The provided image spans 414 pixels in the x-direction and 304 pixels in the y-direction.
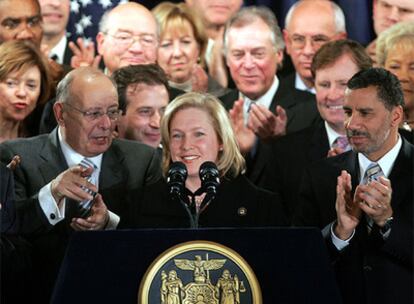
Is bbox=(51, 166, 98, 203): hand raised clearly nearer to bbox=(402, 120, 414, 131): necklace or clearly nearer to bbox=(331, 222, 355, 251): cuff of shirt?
bbox=(331, 222, 355, 251): cuff of shirt

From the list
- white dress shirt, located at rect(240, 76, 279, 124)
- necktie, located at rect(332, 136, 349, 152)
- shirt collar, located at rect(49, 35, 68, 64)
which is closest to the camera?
necktie, located at rect(332, 136, 349, 152)

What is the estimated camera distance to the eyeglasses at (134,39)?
6445mm

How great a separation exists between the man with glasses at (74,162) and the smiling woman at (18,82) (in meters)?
0.30

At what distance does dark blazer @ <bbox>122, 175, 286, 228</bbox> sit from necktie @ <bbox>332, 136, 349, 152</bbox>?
687 mm

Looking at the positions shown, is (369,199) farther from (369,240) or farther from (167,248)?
(167,248)

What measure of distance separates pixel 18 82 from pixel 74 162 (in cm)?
60

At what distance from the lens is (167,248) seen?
408 cm

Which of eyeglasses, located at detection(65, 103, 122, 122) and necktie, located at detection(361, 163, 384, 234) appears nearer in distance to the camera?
necktie, located at detection(361, 163, 384, 234)

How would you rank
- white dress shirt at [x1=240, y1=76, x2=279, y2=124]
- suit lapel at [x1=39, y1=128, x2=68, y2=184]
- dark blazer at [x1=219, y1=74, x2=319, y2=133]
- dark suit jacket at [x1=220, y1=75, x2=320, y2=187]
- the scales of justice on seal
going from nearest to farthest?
the scales of justice on seal, suit lapel at [x1=39, y1=128, x2=68, y2=184], dark suit jacket at [x1=220, y1=75, x2=320, y2=187], dark blazer at [x1=219, y1=74, x2=319, y2=133], white dress shirt at [x1=240, y1=76, x2=279, y2=124]

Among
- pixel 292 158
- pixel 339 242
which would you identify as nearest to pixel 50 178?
pixel 292 158

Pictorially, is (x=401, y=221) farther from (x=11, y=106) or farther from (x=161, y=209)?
(x=11, y=106)

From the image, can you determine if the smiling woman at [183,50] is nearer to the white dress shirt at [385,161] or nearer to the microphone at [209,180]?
the white dress shirt at [385,161]

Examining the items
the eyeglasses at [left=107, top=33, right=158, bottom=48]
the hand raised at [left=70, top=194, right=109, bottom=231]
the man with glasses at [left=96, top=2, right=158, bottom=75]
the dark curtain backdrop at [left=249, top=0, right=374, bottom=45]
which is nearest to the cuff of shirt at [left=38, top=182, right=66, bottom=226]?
the hand raised at [left=70, top=194, right=109, bottom=231]

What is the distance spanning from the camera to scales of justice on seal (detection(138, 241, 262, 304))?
159 inches
